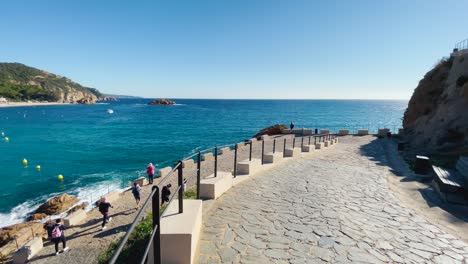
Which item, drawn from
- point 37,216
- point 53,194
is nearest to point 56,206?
point 37,216

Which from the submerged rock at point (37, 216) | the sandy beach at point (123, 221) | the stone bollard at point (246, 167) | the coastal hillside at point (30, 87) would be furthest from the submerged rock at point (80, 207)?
the coastal hillside at point (30, 87)

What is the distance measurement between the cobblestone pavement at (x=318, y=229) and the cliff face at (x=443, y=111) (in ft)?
35.0

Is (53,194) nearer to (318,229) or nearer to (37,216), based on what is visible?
(37,216)

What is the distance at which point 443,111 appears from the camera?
2000 cm

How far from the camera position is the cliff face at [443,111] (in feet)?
54.2

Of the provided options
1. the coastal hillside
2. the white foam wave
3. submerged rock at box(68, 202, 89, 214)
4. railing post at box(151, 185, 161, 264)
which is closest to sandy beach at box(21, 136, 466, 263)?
submerged rock at box(68, 202, 89, 214)

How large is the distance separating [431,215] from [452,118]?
16.1 meters

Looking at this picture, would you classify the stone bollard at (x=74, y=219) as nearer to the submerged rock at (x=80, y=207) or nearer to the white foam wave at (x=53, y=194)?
the white foam wave at (x=53, y=194)

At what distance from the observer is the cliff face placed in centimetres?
1652

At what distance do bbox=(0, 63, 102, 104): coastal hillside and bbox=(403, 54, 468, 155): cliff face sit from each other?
604 feet

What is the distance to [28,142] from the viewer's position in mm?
43406

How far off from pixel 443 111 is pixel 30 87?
20272 cm

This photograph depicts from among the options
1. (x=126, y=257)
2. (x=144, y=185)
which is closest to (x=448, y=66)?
(x=144, y=185)

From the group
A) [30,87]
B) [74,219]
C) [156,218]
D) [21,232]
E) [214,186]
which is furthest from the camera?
[30,87]
